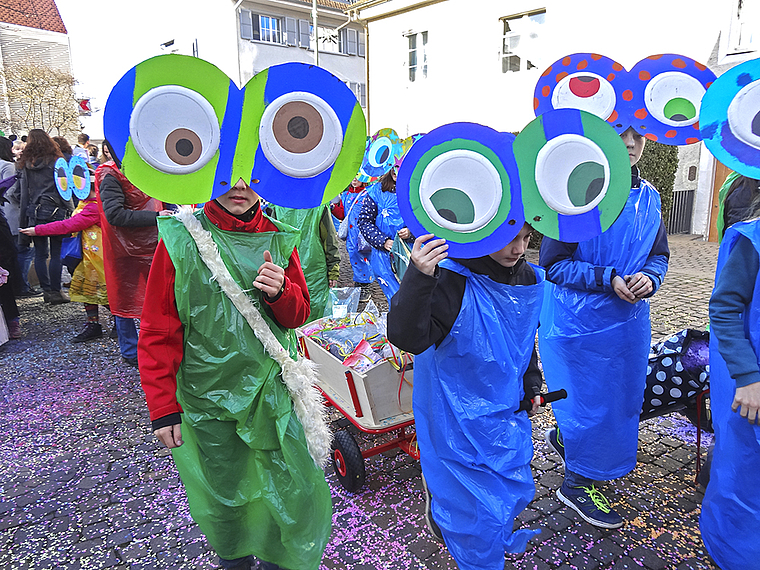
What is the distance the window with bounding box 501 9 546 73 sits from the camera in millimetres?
13109

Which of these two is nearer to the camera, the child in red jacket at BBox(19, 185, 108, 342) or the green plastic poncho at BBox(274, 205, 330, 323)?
the green plastic poncho at BBox(274, 205, 330, 323)

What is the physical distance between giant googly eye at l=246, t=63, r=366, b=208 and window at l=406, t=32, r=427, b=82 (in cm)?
1599

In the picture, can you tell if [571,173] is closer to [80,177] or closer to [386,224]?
[386,224]

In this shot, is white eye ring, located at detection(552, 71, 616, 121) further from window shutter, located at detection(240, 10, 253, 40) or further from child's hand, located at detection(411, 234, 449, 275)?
window shutter, located at detection(240, 10, 253, 40)

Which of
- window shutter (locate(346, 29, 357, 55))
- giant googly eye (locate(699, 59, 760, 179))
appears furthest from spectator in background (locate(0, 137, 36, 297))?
window shutter (locate(346, 29, 357, 55))

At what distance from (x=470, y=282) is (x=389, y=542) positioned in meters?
1.40

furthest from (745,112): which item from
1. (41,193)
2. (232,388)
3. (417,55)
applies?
(417,55)

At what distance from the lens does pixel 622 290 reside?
2252 millimetres

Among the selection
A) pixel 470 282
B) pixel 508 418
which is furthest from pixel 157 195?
pixel 508 418

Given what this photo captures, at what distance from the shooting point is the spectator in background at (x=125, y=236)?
Answer: 3807mm

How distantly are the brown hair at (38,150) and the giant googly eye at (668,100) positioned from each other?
5.91 m

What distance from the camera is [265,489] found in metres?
1.83

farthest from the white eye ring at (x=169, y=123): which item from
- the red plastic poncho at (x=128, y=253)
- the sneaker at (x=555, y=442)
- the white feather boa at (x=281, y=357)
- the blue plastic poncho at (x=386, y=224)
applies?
the blue plastic poncho at (x=386, y=224)

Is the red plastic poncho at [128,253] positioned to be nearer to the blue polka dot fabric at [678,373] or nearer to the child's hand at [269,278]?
the child's hand at [269,278]
